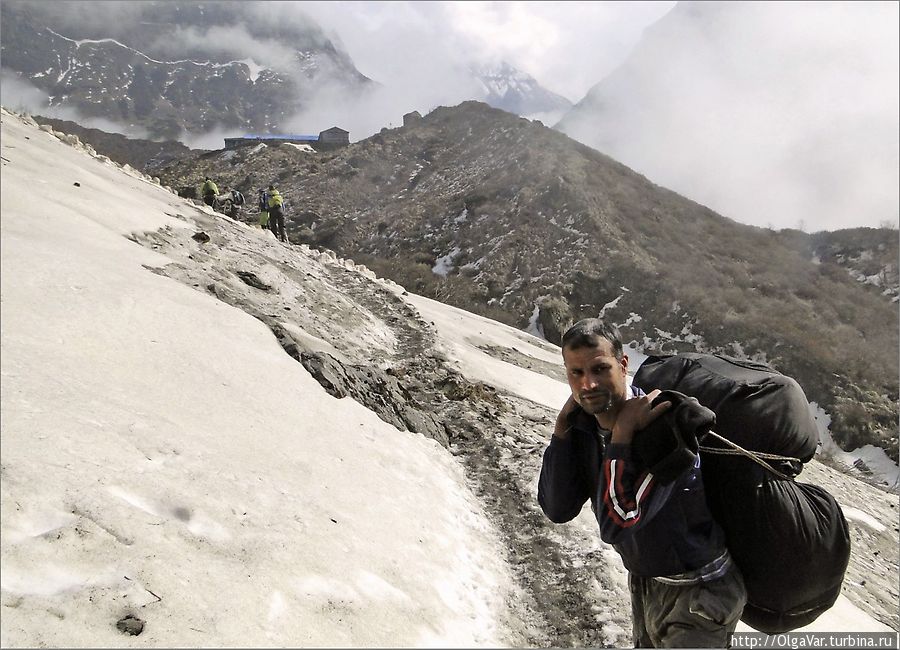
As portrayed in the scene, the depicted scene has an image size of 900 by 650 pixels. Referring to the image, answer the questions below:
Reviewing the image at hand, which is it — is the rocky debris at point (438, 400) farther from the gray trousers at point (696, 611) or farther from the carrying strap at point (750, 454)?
the carrying strap at point (750, 454)

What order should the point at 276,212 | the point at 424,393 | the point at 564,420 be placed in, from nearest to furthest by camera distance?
1. the point at 564,420
2. the point at 424,393
3. the point at 276,212

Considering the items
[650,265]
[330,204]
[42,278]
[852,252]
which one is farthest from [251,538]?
[852,252]

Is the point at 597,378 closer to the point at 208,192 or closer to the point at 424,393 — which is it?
the point at 424,393

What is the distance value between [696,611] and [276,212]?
65.2 feet

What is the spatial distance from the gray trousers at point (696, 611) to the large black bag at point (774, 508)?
119 mm

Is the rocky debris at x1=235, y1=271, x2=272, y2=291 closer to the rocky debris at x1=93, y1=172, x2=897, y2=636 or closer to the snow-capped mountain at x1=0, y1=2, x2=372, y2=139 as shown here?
the rocky debris at x1=93, y1=172, x2=897, y2=636

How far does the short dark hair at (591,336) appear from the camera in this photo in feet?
8.52

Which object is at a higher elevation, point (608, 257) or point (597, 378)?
point (608, 257)

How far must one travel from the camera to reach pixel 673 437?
2.26 meters

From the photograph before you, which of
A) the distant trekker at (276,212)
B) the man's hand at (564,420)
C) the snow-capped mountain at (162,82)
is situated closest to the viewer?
the man's hand at (564,420)

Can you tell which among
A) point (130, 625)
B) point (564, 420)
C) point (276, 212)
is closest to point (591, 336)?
point (564, 420)

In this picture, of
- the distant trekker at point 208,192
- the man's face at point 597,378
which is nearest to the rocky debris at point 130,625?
the man's face at point 597,378

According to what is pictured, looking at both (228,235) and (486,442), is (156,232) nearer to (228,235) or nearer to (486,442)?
(228,235)

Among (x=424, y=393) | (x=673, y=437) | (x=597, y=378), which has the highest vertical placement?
(x=597, y=378)
